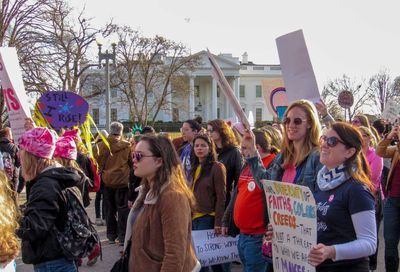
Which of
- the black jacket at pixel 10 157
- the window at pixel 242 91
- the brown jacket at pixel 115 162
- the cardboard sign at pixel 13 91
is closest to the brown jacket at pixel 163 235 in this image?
the cardboard sign at pixel 13 91

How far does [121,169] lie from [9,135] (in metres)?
3.07

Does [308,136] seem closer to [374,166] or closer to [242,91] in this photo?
[374,166]

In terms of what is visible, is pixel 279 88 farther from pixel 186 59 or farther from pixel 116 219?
pixel 186 59

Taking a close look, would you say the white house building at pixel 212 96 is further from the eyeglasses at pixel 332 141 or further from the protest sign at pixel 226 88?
the eyeglasses at pixel 332 141

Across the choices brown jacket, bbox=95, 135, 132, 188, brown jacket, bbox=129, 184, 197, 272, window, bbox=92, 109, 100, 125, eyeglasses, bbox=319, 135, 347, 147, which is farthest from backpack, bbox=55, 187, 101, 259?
window, bbox=92, 109, 100, 125

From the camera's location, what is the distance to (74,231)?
12.1ft

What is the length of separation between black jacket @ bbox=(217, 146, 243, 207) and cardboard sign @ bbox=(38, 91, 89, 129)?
7.45ft

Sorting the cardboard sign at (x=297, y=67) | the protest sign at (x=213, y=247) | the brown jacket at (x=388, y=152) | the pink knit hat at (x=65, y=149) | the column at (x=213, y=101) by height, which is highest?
the column at (x=213, y=101)

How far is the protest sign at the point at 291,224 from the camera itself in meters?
3.06

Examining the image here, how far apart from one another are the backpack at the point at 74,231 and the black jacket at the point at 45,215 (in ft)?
0.12

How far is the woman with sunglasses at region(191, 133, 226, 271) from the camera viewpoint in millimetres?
5719

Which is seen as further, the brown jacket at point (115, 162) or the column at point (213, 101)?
the column at point (213, 101)

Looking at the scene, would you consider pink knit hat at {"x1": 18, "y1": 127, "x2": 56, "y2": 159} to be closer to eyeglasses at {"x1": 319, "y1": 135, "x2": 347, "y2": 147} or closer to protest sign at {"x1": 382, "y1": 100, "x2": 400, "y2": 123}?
Answer: eyeglasses at {"x1": 319, "y1": 135, "x2": 347, "y2": 147}

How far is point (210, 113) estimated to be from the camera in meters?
85.5
